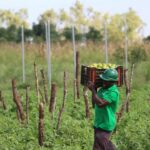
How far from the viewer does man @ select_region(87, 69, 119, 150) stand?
7465mm

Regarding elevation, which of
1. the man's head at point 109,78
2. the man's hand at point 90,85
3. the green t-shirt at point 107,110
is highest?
the man's head at point 109,78

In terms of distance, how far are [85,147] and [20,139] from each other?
104cm

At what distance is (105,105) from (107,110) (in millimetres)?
107

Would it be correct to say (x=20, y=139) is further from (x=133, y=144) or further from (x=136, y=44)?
(x=136, y=44)

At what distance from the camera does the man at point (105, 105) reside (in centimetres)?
746

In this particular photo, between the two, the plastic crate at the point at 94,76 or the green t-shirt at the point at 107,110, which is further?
the plastic crate at the point at 94,76

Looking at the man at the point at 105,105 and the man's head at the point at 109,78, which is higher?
the man's head at the point at 109,78

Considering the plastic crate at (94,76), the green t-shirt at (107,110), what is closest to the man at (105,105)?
the green t-shirt at (107,110)

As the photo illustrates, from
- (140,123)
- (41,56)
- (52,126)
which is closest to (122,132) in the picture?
(140,123)

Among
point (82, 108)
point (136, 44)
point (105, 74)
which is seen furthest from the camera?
point (136, 44)

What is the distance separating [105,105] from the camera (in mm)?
7477

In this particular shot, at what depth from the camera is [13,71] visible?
70.3 ft

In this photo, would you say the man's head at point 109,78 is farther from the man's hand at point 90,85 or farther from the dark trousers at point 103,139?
the dark trousers at point 103,139

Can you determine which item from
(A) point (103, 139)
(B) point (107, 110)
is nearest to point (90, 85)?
(B) point (107, 110)
